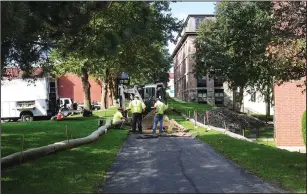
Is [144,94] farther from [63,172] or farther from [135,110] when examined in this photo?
[63,172]

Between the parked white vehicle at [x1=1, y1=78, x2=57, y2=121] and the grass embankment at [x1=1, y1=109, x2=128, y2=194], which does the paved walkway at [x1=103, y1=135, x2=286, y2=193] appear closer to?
the grass embankment at [x1=1, y1=109, x2=128, y2=194]

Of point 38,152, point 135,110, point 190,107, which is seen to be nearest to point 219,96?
point 190,107

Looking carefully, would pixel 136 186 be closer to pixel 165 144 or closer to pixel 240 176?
pixel 240 176

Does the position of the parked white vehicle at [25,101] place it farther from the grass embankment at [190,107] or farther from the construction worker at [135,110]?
the construction worker at [135,110]

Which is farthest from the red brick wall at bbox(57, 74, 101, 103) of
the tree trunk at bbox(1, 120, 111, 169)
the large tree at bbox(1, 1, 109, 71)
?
the large tree at bbox(1, 1, 109, 71)

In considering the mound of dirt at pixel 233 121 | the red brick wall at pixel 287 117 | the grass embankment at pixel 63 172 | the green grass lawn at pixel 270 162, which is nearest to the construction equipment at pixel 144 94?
the mound of dirt at pixel 233 121

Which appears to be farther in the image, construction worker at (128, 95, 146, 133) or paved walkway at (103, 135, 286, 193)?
construction worker at (128, 95, 146, 133)

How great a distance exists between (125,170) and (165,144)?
4.98 meters

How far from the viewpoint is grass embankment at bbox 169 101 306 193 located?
677 centimetres

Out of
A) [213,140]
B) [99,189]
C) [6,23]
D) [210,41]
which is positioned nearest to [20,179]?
[99,189]

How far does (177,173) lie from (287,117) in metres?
11.6

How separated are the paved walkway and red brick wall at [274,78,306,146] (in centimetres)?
656

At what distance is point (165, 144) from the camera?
14.9m

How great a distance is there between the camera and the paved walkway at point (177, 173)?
7586 millimetres
